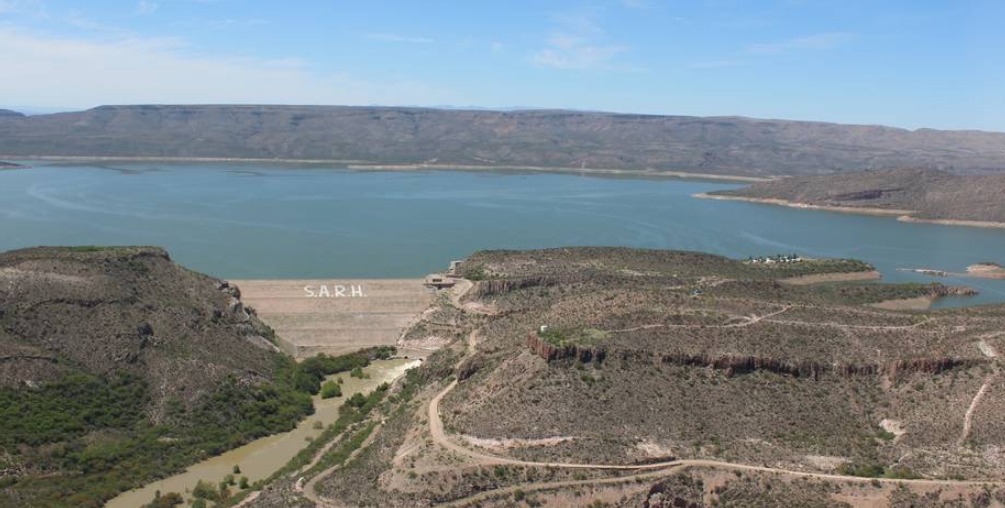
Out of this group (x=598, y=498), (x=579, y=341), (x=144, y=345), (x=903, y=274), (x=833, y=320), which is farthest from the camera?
(x=903, y=274)

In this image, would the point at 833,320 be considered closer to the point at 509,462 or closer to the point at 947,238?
the point at 509,462

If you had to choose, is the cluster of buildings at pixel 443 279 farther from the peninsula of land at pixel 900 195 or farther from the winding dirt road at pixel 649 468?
the peninsula of land at pixel 900 195

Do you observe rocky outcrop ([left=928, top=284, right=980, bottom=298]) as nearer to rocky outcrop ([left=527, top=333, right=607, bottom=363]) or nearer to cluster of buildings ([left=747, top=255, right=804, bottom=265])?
cluster of buildings ([left=747, top=255, right=804, bottom=265])

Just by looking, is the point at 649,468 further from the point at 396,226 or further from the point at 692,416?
the point at 396,226

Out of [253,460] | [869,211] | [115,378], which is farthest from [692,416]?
[869,211]

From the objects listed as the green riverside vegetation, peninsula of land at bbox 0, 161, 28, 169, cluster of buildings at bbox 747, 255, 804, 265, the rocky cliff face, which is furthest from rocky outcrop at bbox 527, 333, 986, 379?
peninsula of land at bbox 0, 161, 28, 169

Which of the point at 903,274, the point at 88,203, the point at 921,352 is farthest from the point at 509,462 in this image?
the point at 88,203

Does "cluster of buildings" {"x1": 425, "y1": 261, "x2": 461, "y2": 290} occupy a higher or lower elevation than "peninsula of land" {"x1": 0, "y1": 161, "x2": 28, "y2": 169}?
lower
